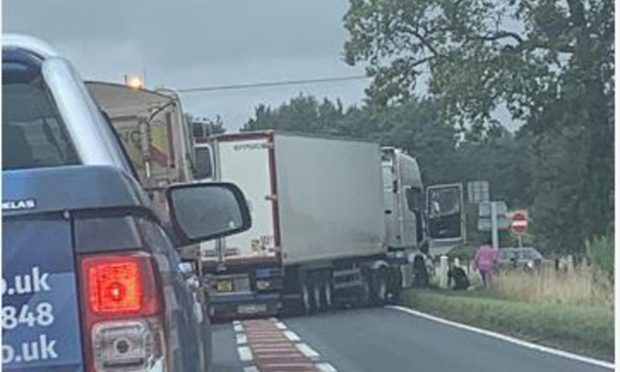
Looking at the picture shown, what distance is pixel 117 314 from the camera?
3062mm

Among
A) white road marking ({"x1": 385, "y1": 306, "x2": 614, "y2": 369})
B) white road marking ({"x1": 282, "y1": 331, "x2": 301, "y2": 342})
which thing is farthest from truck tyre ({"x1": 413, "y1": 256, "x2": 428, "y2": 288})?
white road marking ({"x1": 282, "y1": 331, "x2": 301, "y2": 342})

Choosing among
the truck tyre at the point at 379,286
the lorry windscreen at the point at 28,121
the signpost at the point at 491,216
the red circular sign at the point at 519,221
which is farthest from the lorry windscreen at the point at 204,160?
the red circular sign at the point at 519,221

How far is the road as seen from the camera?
16.8 m

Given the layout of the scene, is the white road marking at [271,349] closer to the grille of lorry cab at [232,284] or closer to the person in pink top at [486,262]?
the grille of lorry cab at [232,284]

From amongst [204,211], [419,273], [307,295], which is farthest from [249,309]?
[204,211]

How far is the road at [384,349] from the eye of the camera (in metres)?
16.8

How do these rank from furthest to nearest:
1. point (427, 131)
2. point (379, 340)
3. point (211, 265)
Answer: point (427, 131)
point (211, 265)
point (379, 340)

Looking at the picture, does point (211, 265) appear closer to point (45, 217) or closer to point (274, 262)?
point (274, 262)

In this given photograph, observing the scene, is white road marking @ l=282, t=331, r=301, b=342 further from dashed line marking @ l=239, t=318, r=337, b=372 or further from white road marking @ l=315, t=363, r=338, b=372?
white road marking @ l=315, t=363, r=338, b=372

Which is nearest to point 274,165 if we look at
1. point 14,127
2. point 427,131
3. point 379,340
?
point 379,340

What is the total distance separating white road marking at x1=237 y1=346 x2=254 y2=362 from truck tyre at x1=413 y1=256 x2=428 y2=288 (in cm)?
1651

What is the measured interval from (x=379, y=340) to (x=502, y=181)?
55.1 meters

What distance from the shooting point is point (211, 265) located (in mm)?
27922

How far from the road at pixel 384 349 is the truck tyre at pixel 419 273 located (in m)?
9.05
